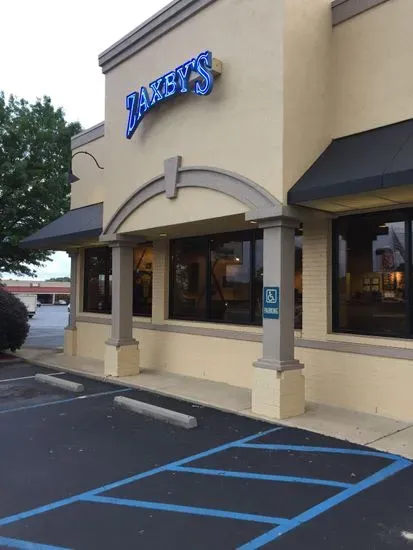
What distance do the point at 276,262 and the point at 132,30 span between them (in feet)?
20.5

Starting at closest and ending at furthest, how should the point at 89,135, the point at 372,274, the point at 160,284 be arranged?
1. the point at 372,274
2. the point at 160,284
3. the point at 89,135

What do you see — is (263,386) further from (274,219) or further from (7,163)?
(7,163)

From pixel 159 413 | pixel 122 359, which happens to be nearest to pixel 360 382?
pixel 159 413

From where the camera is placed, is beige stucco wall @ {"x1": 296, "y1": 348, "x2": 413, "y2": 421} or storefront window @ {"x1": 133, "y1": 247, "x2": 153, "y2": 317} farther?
storefront window @ {"x1": 133, "y1": 247, "x2": 153, "y2": 317}

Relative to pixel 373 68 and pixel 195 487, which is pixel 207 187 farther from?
pixel 195 487

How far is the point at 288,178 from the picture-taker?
7.61 m

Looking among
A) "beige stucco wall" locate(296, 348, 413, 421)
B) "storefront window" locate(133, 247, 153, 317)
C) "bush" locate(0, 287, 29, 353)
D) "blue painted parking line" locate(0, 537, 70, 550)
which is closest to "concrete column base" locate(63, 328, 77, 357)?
"bush" locate(0, 287, 29, 353)

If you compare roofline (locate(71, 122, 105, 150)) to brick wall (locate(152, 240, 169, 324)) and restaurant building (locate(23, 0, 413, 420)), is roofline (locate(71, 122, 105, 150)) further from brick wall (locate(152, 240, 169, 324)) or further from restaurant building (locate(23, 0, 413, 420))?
brick wall (locate(152, 240, 169, 324))

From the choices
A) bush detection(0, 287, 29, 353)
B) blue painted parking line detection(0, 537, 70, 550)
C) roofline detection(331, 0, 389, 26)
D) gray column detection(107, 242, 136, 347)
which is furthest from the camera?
bush detection(0, 287, 29, 353)

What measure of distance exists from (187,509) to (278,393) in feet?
10.6

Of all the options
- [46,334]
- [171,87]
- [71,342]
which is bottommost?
[46,334]

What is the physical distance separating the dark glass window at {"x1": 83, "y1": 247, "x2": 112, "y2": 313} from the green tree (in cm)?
364

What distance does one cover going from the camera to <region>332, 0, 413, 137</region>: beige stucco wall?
7.59 m

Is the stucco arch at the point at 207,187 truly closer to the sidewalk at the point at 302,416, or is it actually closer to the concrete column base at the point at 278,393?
the concrete column base at the point at 278,393
